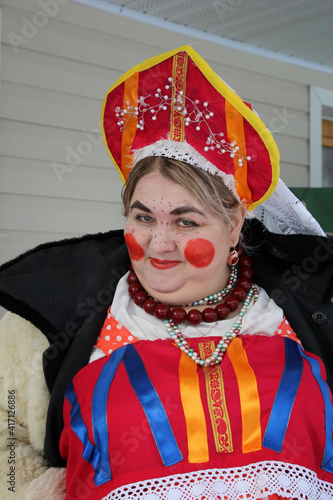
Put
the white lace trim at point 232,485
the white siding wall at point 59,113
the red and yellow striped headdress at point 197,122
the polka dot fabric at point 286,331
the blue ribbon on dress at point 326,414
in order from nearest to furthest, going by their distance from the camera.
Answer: the white lace trim at point 232,485
the blue ribbon on dress at point 326,414
the red and yellow striped headdress at point 197,122
the polka dot fabric at point 286,331
the white siding wall at point 59,113

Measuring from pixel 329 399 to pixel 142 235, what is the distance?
646mm

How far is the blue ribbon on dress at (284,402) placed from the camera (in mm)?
1209

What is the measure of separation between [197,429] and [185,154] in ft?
2.31

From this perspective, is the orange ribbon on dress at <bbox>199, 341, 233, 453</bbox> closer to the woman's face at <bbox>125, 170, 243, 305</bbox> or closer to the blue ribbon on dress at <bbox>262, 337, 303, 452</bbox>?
the blue ribbon on dress at <bbox>262, 337, 303, 452</bbox>

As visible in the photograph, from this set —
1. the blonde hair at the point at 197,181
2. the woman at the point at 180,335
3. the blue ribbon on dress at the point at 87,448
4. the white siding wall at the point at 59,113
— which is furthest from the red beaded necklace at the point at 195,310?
the white siding wall at the point at 59,113

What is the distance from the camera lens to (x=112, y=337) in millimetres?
1433

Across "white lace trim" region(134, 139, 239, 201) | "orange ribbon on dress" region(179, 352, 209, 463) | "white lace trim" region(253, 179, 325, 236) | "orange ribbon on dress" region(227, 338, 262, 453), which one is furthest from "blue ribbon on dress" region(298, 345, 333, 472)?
"white lace trim" region(134, 139, 239, 201)

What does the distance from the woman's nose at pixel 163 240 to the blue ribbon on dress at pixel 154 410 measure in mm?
288

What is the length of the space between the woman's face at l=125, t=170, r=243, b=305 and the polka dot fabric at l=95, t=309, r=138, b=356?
13 centimetres

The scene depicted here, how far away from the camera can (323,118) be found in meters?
3.39

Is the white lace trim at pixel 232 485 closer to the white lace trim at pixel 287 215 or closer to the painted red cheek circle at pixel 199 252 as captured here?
the painted red cheek circle at pixel 199 252

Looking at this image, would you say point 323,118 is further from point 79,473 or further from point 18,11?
point 79,473

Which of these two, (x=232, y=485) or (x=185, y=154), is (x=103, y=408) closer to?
(x=232, y=485)

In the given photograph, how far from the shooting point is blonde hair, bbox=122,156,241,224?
1.38 m
